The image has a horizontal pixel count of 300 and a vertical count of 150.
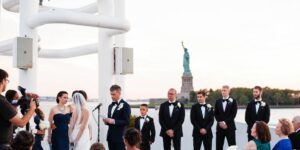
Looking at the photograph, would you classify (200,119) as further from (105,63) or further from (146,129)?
(105,63)

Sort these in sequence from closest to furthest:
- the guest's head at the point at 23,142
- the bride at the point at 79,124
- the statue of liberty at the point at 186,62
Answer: the guest's head at the point at 23,142
the bride at the point at 79,124
the statue of liberty at the point at 186,62

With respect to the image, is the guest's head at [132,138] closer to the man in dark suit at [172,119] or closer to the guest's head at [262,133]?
the guest's head at [262,133]

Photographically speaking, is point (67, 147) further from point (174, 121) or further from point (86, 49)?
point (86, 49)

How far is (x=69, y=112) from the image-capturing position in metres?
8.08

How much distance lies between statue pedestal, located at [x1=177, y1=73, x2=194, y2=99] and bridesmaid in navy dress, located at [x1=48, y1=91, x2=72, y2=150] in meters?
43.8

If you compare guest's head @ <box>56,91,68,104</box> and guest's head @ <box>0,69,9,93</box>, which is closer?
guest's head @ <box>0,69,9,93</box>

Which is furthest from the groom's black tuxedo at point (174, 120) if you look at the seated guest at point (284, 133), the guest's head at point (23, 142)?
the guest's head at point (23, 142)

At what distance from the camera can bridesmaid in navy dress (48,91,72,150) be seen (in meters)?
7.96

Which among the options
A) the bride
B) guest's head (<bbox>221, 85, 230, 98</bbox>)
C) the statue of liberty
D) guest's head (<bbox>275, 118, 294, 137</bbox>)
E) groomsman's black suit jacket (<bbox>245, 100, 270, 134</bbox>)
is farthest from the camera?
the statue of liberty

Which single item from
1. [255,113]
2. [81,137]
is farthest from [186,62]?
[81,137]

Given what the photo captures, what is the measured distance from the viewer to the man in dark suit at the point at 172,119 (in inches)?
381

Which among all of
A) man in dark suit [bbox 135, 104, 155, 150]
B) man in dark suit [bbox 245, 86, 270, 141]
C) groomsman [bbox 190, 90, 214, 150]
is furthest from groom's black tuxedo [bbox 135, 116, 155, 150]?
man in dark suit [bbox 245, 86, 270, 141]

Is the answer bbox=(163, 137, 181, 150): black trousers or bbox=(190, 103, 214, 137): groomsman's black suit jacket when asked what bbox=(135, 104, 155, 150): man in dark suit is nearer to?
→ bbox=(163, 137, 181, 150): black trousers

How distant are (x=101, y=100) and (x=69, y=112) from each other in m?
2.31
